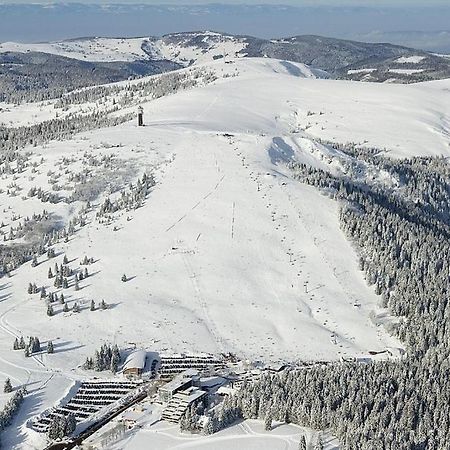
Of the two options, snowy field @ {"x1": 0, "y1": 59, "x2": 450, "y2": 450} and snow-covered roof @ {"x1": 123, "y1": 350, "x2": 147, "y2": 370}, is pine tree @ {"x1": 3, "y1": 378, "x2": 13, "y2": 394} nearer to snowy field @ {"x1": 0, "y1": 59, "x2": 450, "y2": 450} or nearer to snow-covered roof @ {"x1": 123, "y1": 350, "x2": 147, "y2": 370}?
snowy field @ {"x1": 0, "y1": 59, "x2": 450, "y2": 450}

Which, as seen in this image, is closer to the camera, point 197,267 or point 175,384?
point 175,384

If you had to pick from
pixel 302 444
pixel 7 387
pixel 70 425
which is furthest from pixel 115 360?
pixel 302 444

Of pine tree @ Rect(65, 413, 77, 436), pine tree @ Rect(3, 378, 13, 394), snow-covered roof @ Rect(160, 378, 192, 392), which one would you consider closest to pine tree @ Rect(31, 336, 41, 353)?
pine tree @ Rect(3, 378, 13, 394)

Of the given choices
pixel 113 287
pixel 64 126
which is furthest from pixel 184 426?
pixel 64 126

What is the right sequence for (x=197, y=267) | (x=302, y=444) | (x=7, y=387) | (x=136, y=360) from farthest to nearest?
(x=197, y=267) → (x=136, y=360) → (x=7, y=387) → (x=302, y=444)

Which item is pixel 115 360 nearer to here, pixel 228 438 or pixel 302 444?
pixel 228 438

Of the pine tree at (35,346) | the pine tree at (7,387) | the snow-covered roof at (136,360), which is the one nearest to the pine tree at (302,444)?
the snow-covered roof at (136,360)

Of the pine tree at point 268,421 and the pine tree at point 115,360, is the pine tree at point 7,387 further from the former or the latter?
the pine tree at point 268,421
